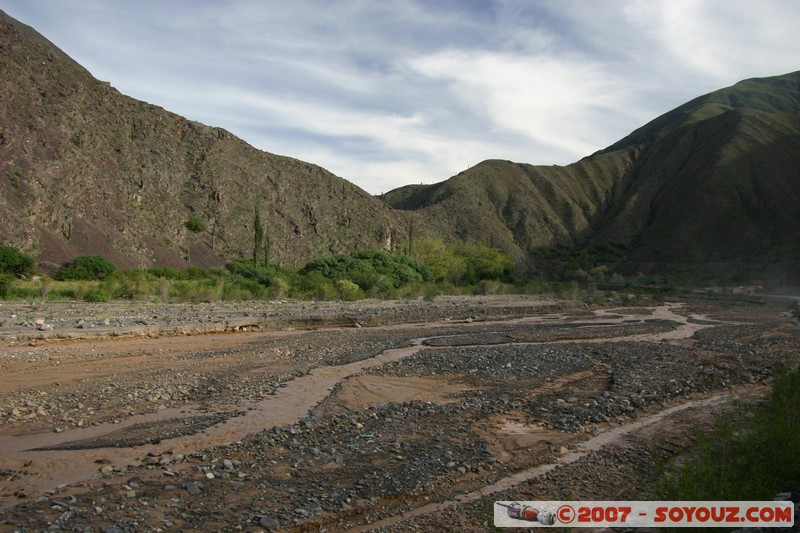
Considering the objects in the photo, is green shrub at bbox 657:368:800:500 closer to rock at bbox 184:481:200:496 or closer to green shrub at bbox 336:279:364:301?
rock at bbox 184:481:200:496

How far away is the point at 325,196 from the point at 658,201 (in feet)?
221

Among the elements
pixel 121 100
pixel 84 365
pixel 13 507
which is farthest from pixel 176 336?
pixel 121 100

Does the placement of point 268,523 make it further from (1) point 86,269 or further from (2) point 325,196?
(2) point 325,196

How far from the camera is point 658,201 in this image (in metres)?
115

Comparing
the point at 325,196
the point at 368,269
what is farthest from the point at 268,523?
the point at 325,196

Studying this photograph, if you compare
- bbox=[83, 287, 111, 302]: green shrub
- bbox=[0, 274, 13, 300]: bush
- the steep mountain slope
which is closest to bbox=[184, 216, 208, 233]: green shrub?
the steep mountain slope

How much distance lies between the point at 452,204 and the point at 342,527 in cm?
10009

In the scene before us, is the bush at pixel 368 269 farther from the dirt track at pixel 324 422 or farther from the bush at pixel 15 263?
the dirt track at pixel 324 422

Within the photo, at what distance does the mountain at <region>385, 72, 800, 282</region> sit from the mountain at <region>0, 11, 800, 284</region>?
328mm

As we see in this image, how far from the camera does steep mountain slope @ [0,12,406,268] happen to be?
53.7 m

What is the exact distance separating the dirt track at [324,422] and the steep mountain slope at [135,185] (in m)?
34.1

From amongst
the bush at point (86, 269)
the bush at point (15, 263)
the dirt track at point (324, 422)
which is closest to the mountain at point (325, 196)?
the bush at point (86, 269)

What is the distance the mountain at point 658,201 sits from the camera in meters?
92.3

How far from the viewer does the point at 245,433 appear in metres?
10.6
